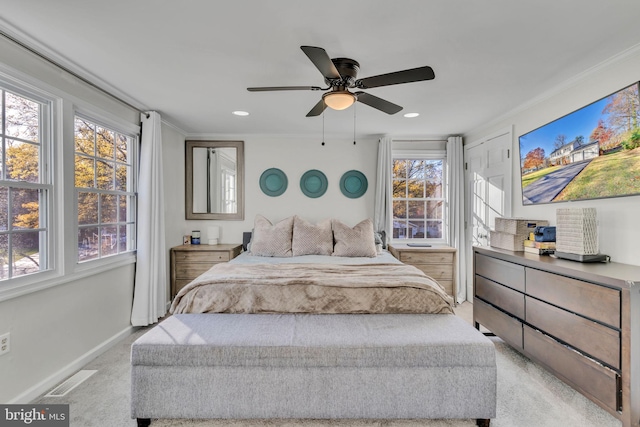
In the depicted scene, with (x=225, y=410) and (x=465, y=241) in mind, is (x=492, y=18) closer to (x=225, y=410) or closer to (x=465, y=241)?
(x=225, y=410)

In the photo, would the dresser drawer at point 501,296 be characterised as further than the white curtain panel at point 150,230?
No

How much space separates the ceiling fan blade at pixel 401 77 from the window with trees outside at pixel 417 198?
9.14 feet

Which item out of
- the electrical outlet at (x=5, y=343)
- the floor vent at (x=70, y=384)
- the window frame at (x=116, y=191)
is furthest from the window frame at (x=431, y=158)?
the electrical outlet at (x=5, y=343)

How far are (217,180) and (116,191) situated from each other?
1542 mm

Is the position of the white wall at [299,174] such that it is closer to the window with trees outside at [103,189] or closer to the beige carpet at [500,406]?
the window with trees outside at [103,189]

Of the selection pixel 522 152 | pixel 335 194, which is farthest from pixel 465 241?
pixel 335 194

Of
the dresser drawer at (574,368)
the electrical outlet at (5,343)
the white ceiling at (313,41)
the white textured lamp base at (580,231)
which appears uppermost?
the white ceiling at (313,41)

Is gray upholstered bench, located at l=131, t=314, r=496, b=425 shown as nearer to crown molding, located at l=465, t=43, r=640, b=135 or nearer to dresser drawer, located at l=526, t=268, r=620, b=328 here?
dresser drawer, located at l=526, t=268, r=620, b=328

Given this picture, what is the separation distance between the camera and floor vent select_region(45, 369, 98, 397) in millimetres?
2182

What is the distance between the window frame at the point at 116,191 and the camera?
258 centimetres

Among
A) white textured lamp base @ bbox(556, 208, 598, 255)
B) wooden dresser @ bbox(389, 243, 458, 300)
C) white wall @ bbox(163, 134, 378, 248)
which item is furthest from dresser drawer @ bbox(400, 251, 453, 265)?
white textured lamp base @ bbox(556, 208, 598, 255)

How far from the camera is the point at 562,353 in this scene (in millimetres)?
2115

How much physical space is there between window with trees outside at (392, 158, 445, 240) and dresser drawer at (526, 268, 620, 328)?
2.28m

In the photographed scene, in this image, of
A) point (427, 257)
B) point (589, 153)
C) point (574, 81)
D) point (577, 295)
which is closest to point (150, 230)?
point (427, 257)
